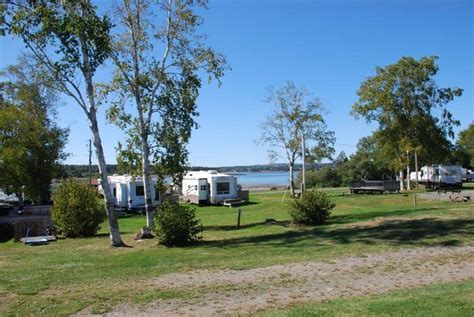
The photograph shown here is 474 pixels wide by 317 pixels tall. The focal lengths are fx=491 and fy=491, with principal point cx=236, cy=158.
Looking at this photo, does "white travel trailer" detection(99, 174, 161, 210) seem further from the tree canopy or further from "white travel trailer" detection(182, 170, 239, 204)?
the tree canopy

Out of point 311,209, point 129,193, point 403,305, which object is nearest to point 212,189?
point 129,193

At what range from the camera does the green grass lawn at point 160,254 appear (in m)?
7.87

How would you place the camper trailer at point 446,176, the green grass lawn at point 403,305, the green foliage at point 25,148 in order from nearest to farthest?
the green grass lawn at point 403,305, the green foliage at point 25,148, the camper trailer at point 446,176

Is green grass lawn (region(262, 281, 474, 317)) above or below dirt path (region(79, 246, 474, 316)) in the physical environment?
above

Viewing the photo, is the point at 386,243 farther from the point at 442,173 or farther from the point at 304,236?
the point at 442,173

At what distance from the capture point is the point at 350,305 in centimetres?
626

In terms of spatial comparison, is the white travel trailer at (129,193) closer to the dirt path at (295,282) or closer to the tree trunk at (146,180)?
the tree trunk at (146,180)

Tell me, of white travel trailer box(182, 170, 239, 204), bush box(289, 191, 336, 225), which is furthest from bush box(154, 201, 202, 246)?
white travel trailer box(182, 170, 239, 204)

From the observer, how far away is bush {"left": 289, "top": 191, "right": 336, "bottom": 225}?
17594mm

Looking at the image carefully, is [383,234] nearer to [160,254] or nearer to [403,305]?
[160,254]

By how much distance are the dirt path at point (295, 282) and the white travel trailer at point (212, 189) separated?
2964 cm

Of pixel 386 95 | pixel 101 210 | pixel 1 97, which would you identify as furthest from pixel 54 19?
pixel 386 95

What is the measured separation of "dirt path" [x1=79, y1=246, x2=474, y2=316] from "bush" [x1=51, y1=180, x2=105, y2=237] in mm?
10049

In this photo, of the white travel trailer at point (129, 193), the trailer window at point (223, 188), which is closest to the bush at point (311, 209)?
the white travel trailer at point (129, 193)
